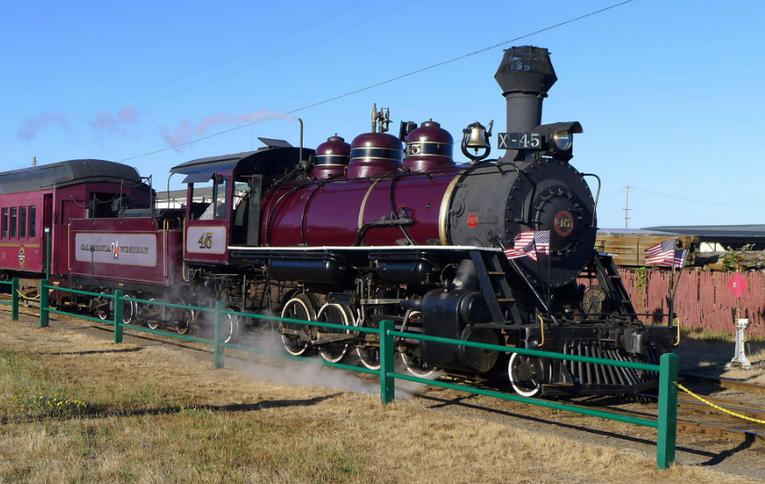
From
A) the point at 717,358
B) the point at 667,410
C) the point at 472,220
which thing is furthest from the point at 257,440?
the point at 717,358

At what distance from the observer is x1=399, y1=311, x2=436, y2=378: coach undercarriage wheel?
10.1 metres

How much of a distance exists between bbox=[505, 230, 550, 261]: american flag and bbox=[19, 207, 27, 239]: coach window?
609 inches

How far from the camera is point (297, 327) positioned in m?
12.0

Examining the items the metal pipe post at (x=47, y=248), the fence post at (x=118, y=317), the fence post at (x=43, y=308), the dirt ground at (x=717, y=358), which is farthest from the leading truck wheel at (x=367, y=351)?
the metal pipe post at (x=47, y=248)

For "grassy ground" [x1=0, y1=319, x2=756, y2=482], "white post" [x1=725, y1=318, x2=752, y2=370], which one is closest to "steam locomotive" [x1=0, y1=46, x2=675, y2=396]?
"grassy ground" [x1=0, y1=319, x2=756, y2=482]

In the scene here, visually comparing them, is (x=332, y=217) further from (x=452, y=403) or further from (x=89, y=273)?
(x=89, y=273)

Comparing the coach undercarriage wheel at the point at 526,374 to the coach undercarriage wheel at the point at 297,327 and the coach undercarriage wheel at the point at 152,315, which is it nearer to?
the coach undercarriage wheel at the point at 297,327

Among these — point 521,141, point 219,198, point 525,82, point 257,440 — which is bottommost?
point 257,440

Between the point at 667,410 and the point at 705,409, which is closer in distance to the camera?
the point at 667,410

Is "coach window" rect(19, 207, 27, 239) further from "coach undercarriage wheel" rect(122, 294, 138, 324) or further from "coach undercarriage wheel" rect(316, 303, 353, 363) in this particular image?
"coach undercarriage wheel" rect(316, 303, 353, 363)

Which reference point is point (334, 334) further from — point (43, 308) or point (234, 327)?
point (43, 308)

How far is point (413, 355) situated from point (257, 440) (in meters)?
Answer: 4.00

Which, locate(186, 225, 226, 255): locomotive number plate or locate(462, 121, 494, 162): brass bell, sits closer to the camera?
locate(462, 121, 494, 162): brass bell

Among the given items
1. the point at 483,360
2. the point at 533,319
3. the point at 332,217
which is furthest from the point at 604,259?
the point at 332,217
